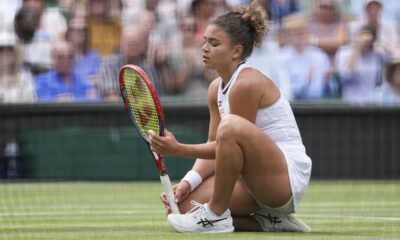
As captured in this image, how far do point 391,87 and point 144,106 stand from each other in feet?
26.1

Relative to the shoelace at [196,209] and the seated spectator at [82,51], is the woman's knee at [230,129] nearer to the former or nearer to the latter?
→ the shoelace at [196,209]

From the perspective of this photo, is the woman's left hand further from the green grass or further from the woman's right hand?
the woman's right hand

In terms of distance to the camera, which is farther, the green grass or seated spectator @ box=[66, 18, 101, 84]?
seated spectator @ box=[66, 18, 101, 84]

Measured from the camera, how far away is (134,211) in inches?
330

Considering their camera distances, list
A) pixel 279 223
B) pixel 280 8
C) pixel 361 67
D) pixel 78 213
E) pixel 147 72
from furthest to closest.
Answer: pixel 280 8 → pixel 361 67 → pixel 147 72 → pixel 78 213 → pixel 279 223

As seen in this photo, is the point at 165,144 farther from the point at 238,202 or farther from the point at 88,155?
the point at 88,155

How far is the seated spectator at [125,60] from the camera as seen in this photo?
42.7ft

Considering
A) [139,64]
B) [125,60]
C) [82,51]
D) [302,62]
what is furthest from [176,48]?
[302,62]

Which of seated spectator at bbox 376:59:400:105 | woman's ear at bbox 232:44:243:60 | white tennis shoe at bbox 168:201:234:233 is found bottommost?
seated spectator at bbox 376:59:400:105

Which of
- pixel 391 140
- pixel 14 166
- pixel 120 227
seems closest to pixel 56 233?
pixel 120 227

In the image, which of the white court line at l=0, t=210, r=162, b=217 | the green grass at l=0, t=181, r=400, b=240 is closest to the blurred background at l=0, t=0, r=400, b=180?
the green grass at l=0, t=181, r=400, b=240

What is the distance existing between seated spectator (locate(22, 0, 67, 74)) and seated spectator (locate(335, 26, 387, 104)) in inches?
136

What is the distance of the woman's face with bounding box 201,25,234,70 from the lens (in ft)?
19.1

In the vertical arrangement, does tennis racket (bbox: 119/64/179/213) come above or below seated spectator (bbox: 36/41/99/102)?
above
